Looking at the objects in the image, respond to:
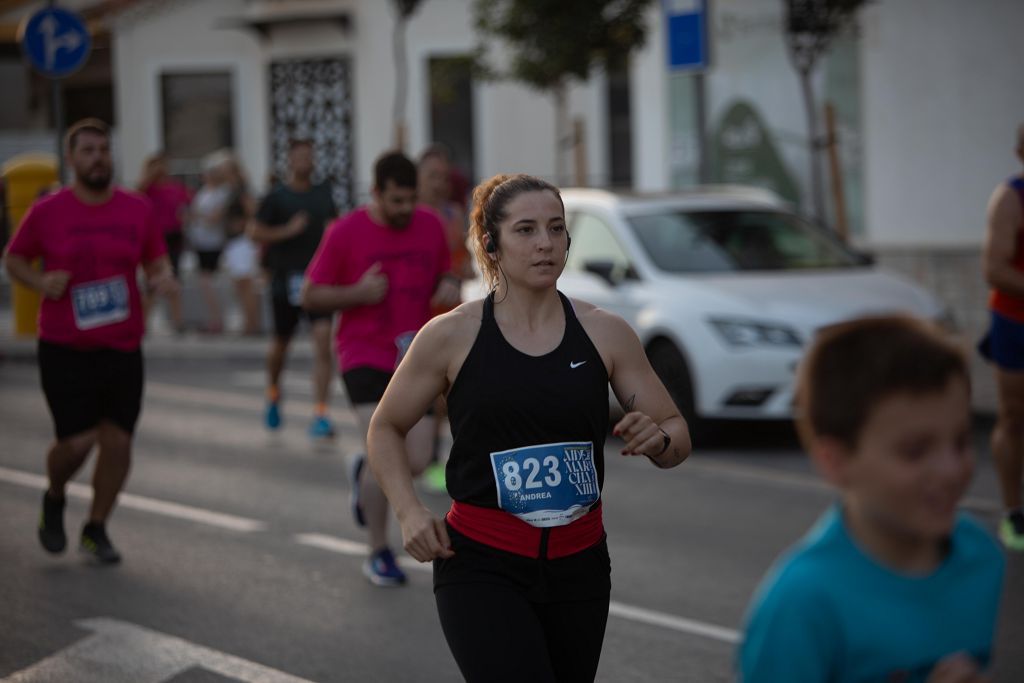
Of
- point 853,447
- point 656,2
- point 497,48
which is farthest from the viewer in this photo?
point 497,48

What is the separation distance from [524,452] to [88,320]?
4.01 meters

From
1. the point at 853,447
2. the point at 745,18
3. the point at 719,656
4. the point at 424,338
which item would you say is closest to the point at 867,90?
the point at 745,18

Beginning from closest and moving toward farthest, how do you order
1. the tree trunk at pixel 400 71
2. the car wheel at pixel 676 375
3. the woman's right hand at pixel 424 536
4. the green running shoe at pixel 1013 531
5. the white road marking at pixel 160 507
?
the woman's right hand at pixel 424 536
the green running shoe at pixel 1013 531
the white road marking at pixel 160 507
the car wheel at pixel 676 375
the tree trunk at pixel 400 71

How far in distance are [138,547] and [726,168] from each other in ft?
44.5

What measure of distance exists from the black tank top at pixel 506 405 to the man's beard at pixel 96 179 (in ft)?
13.0

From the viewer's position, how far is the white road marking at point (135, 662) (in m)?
5.81

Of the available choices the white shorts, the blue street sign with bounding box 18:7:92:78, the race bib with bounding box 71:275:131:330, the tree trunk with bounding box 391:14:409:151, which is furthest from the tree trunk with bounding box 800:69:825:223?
the race bib with bounding box 71:275:131:330

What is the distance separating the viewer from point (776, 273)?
11.3 metres

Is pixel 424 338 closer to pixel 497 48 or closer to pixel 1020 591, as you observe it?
pixel 1020 591

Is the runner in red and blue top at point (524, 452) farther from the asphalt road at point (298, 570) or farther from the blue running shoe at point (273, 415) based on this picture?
the blue running shoe at point (273, 415)

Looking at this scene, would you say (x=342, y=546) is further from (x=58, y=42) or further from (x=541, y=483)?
(x=58, y=42)

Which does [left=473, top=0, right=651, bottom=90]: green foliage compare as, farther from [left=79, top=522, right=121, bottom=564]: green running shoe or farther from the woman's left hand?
the woman's left hand

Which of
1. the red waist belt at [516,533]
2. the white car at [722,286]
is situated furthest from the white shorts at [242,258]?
the red waist belt at [516,533]

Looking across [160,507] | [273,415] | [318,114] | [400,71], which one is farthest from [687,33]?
[318,114]
